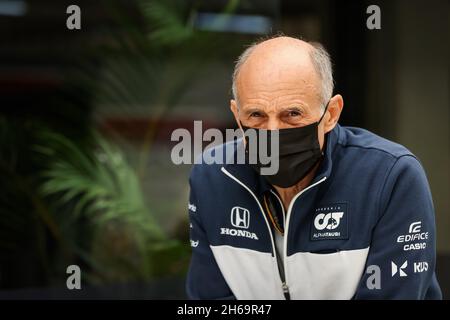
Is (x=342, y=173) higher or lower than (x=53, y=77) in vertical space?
lower

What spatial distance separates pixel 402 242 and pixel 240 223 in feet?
1.40

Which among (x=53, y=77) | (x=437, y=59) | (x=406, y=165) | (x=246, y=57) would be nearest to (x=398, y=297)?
(x=406, y=165)

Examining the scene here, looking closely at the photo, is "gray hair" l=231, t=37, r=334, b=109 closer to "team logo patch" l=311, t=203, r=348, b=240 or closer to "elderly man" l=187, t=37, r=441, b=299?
"elderly man" l=187, t=37, r=441, b=299

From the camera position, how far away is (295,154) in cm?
187

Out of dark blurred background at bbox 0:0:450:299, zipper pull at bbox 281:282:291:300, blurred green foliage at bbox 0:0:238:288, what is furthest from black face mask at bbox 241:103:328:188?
blurred green foliage at bbox 0:0:238:288

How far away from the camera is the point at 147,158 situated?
4.69 meters

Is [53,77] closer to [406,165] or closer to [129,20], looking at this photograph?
[129,20]

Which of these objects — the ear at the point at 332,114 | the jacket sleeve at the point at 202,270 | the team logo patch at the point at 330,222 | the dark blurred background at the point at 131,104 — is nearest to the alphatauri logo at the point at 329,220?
the team logo patch at the point at 330,222

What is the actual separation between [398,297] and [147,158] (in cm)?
307

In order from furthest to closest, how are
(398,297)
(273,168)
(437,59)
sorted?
(437,59)
(273,168)
(398,297)

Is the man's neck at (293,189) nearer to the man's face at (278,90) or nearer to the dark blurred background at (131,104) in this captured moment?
the man's face at (278,90)

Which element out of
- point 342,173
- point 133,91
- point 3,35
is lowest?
point 342,173

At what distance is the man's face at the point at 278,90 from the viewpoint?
1.76 metres

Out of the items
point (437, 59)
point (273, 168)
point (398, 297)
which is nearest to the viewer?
point (398, 297)
